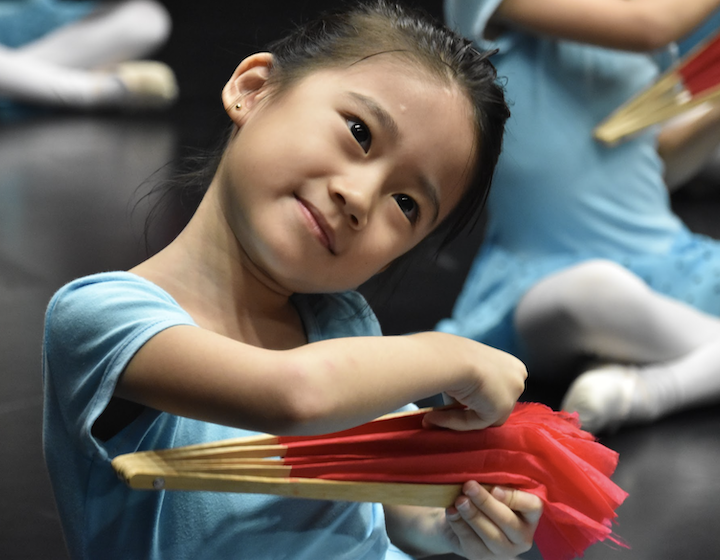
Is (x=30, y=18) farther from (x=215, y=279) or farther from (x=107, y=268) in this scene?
(x=215, y=279)

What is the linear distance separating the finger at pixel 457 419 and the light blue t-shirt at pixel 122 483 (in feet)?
0.28

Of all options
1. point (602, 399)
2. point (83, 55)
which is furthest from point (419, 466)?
point (83, 55)

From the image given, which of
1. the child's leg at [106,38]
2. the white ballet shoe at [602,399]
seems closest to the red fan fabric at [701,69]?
the white ballet shoe at [602,399]

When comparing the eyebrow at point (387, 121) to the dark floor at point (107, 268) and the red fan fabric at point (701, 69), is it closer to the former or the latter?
the dark floor at point (107, 268)

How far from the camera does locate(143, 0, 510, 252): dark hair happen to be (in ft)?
2.02

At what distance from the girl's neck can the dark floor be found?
0.15 metres

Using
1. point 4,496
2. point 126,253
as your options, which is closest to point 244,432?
point 4,496

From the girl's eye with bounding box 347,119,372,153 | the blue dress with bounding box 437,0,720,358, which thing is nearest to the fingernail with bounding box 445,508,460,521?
→ the girl's eye with bounding box 347,119,372,153

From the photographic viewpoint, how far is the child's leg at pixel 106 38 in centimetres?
259

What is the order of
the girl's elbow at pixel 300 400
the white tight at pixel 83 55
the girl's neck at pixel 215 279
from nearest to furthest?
1. the girl's elbow at pixel 300 400
2. the girl's neck at pixel 215 279
3. the white tight at pixel 83 55

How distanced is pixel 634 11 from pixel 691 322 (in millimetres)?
405

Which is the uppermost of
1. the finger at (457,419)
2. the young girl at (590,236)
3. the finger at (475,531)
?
the finger at (457,419)

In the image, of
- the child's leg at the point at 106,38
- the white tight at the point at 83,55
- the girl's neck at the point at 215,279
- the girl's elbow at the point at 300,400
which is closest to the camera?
the girl's elbow at the point at 300,400

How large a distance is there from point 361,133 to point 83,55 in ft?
7.31
